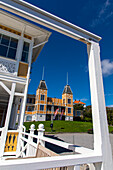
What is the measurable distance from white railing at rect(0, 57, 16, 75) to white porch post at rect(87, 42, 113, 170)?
3.96m

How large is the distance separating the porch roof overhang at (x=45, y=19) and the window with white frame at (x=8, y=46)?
4.00 meters

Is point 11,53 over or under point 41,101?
over

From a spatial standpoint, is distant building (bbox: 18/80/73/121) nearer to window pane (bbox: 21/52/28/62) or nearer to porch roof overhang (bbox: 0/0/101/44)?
window pane (bbox: 21/52/28/62)

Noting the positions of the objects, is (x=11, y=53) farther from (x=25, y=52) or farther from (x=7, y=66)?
(x=7, y=66)

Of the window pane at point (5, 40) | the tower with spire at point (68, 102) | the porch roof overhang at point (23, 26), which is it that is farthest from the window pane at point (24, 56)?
the tower with spire at point (68, 102)

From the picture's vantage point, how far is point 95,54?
4.89 feet

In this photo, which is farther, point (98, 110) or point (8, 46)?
point (8, 46)

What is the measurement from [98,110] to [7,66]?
4.54 metres

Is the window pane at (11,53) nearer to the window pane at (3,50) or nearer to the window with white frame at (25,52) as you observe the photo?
the window pane at (3,50)

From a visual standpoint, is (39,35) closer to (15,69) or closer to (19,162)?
(15,69)

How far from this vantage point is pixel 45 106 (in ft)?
90.2

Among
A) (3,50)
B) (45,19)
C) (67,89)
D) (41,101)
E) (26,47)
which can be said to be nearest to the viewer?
(45,19)

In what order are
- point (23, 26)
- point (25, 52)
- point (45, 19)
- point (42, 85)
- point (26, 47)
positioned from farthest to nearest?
point (42, 85) < point (26, 47) < point (25, 52) < point (23, 26) < point (45, 19)

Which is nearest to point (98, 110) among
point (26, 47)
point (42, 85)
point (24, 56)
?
point (24, 56)
